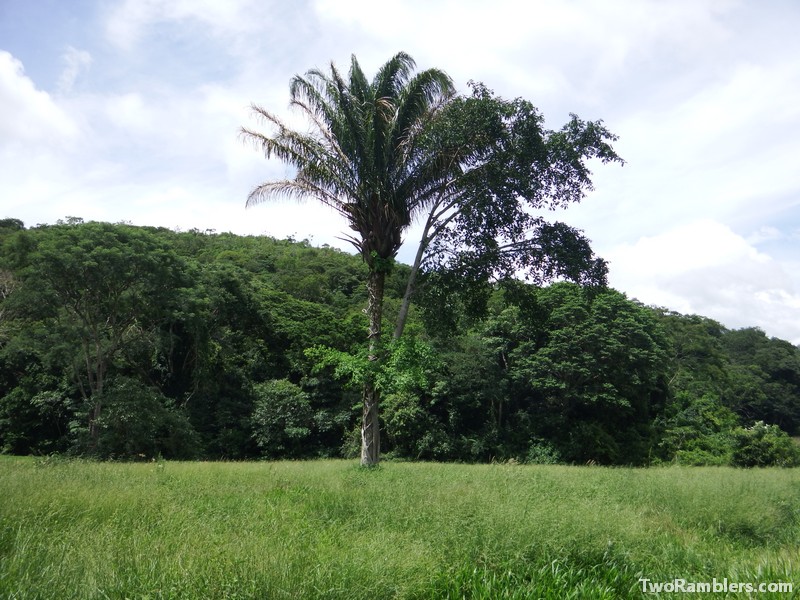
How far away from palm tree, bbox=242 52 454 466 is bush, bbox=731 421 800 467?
18214 millimetres

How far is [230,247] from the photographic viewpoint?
164ft

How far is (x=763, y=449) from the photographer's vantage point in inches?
928

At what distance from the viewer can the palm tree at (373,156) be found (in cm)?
1326

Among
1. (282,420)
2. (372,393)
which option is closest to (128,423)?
(282,420)

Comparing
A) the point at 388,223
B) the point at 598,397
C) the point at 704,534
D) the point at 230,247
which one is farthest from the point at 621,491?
the point at 230,247

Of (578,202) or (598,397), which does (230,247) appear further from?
(578,202)

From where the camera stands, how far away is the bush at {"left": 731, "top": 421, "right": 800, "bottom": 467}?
23.2 m

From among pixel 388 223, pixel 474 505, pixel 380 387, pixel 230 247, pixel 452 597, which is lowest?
pixel 452 597

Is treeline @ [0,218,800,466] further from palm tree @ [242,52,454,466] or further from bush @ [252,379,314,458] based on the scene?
palm tree @ [242,52,454,466]

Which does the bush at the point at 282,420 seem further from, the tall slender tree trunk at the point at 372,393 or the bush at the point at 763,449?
the bush at the point at 763,449

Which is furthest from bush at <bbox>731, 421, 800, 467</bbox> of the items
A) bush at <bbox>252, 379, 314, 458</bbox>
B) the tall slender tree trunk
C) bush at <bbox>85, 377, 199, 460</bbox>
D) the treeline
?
bush at <bbox>85, 377, 199, 460</bbox>

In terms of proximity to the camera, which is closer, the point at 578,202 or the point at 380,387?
the point at 380,387

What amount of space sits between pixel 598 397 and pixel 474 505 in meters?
22.9

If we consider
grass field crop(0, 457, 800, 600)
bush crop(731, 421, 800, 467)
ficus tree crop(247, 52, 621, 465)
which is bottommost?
grass field crop(0, 457, 800, 600)
